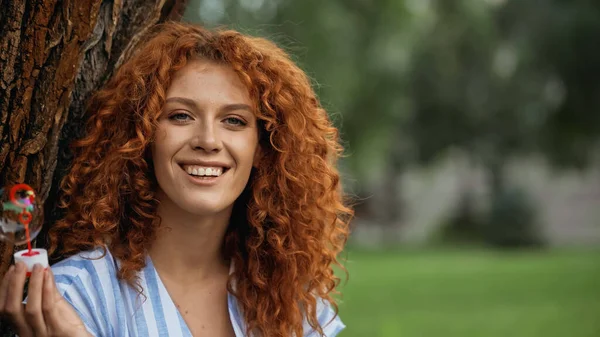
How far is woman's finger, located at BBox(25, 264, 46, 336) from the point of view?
2.04 metres

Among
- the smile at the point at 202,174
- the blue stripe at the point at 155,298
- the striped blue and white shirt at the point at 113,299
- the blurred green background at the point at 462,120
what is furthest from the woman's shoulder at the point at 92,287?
the blurred green background at the point at 462,120

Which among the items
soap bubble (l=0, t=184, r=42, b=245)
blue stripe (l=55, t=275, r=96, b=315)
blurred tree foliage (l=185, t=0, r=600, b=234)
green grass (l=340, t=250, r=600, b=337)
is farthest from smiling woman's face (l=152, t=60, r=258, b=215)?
green grass (l=340, t=250, r=600, b=337)

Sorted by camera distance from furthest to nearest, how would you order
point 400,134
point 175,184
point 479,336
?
point 400,134
point 479,336
point 175,184

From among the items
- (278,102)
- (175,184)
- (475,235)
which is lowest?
(475,235)

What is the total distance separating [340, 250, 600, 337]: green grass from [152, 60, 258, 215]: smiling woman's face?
6558 mm

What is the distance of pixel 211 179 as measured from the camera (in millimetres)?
2578

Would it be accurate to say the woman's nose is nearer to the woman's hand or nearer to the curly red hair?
the curly red hair

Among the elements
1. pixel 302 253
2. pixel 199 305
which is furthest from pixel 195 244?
pixel 302 253

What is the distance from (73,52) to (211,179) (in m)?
0.55

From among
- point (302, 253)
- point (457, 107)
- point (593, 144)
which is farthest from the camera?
point (457, 107)

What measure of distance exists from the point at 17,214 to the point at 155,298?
592 millimetres

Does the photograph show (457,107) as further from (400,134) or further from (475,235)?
(475,235)

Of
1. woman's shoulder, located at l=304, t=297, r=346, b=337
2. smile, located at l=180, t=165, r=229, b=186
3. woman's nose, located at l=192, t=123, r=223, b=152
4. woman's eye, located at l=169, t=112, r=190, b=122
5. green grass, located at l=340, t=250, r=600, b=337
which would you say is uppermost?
woman's eye, located at l=169, t=112, r=190, b=122

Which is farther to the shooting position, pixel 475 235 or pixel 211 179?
pixel 475 235
